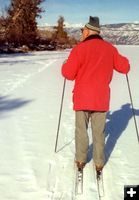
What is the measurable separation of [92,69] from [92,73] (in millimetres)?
45

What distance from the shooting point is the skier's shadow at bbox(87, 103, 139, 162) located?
287 inches

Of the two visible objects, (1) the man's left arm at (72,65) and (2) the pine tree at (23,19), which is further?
(2) the pine tree at (23,19)

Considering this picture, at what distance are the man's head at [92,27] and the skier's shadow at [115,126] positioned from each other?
177 centimetres

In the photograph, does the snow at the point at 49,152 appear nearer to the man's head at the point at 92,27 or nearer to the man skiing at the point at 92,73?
the man skiing at the point at 92,73


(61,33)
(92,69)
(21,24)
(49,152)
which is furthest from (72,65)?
(61,33)

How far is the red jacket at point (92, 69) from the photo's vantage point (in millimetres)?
5445

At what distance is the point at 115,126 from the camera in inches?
360

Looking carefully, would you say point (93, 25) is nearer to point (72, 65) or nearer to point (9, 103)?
point (72, 65)

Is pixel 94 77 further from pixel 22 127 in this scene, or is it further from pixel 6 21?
pixel 6 21

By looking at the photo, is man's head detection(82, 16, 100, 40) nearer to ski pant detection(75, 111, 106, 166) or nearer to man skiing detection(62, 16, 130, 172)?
man skiing detection(62, 16, 130, 172)

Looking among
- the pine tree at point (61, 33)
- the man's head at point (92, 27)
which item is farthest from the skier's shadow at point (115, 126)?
the pine tree at point (61, 33)

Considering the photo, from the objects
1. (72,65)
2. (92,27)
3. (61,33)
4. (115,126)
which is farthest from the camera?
(61,33)

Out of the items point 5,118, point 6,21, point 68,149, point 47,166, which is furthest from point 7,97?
point 6,21

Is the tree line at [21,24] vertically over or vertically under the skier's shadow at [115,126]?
under
